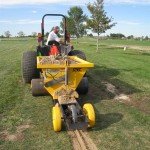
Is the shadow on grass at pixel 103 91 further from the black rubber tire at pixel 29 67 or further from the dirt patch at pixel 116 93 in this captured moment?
the black rubber tire at pixel 29 67

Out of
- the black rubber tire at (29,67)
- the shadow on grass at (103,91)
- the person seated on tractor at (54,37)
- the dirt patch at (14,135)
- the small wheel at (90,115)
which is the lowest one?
the dirt patch at (14,135)

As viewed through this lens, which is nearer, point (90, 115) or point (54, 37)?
point (90, 115)

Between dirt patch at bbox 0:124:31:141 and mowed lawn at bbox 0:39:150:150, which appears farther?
dirt patch at bbox 0:124:31:141

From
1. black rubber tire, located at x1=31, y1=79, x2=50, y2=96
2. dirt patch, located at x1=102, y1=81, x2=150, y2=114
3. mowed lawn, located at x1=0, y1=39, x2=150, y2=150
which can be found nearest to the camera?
mowed lawn, located at x1=0, y1=39, x2=150, y2=150

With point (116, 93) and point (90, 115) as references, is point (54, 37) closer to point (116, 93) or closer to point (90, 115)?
point (116, 93)

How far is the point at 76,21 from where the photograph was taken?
157ft

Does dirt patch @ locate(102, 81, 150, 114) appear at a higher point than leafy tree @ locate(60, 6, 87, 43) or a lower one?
lower

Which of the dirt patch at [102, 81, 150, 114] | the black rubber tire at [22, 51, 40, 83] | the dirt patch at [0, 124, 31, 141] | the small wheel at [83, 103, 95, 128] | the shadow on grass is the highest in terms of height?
the black rubber tire at [22, 51, 40, 83]

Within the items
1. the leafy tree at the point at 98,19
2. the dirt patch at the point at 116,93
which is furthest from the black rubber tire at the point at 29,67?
the leafy tree at the point at 98,19

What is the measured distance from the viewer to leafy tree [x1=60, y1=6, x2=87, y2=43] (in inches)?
1817

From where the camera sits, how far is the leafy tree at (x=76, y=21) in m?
46.2

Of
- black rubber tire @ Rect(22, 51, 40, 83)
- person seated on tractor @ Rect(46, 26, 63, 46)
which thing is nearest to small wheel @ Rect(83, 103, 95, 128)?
black rubber tire @ Rect(22, 51, 40, 83)

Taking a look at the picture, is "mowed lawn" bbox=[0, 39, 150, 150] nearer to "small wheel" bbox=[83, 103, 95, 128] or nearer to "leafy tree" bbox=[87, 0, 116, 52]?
"small wheel" bbox=[83, 103, 95, 128]

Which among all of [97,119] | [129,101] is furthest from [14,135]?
[129,101]
